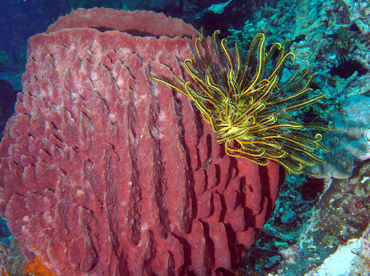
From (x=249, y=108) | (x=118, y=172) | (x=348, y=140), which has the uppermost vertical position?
(x=249, y=108)

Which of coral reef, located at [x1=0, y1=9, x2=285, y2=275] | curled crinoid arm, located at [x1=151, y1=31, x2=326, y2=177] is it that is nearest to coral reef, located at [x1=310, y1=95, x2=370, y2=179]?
curled crinoid arm, located at [x1=151, y1=31, x2=326, y2=177]

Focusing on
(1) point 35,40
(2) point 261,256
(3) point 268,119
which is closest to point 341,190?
(2) point 261,256

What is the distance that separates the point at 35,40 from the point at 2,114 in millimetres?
9326

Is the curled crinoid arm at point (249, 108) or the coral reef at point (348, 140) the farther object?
the coral reef at point (348, 140)

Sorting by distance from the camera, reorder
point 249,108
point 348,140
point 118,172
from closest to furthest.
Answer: point 249,108 < point 118,172 < point 348,140

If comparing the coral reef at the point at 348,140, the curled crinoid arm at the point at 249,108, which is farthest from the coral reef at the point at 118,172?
the coral reef at the point at 348,140

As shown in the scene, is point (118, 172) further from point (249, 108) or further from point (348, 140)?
point (348, 140)

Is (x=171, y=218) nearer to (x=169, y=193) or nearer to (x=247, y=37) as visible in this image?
(x=169, y=193)

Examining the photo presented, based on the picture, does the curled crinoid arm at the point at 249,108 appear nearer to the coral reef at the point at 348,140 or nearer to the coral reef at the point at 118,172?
the coral reef at the point at 118,172

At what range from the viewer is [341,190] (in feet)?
13.3

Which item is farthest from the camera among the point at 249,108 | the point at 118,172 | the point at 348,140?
the point at 348,140

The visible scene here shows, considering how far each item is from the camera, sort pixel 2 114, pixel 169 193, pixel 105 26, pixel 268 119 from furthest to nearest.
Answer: pixel 2 114 < pixel 105 26 < pixel 169 193 < pixel 268 119

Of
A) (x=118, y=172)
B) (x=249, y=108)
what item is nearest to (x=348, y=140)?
(x=249, y=108)

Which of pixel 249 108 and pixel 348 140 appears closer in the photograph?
pixel 249 108
